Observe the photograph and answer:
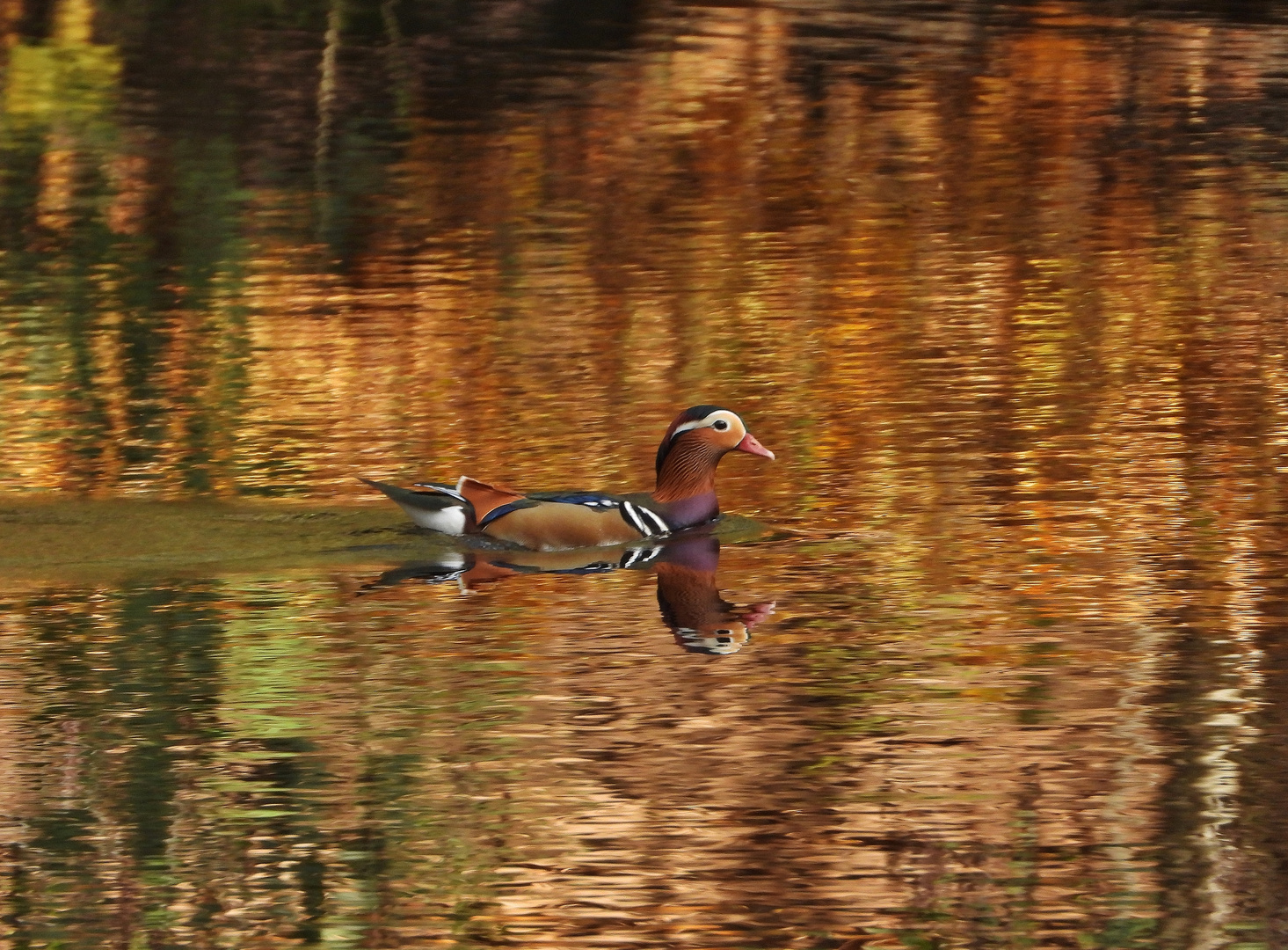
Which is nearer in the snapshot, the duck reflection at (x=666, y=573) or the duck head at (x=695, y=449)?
the duck reflection at (x=666, y=573)

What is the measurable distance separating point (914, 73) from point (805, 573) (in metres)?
20.6

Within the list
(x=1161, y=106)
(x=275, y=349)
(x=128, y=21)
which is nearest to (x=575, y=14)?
(x=128, y=21)

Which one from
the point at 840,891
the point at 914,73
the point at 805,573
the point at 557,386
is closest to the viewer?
the point at 840,891

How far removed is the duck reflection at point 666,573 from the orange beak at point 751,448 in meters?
0.63

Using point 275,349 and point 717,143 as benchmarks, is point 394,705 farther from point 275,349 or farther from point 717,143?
point 717,143

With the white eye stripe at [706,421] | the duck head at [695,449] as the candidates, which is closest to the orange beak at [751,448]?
the duck head at [695,449]

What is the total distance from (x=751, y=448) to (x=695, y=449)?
36cm

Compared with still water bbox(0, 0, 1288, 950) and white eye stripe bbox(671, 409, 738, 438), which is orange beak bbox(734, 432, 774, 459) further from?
still water bbox(0, 0, 1288, 950)

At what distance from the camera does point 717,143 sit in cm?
2606

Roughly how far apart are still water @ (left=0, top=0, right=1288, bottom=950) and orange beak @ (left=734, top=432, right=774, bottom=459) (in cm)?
42

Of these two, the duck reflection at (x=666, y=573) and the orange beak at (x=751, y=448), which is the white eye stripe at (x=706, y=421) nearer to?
the orange beak at (x=751, y=448)

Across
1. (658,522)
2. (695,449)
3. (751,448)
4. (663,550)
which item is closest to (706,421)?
(695,449)

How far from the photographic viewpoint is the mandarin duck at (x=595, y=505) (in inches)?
465

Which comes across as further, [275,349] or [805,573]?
[275,349]
